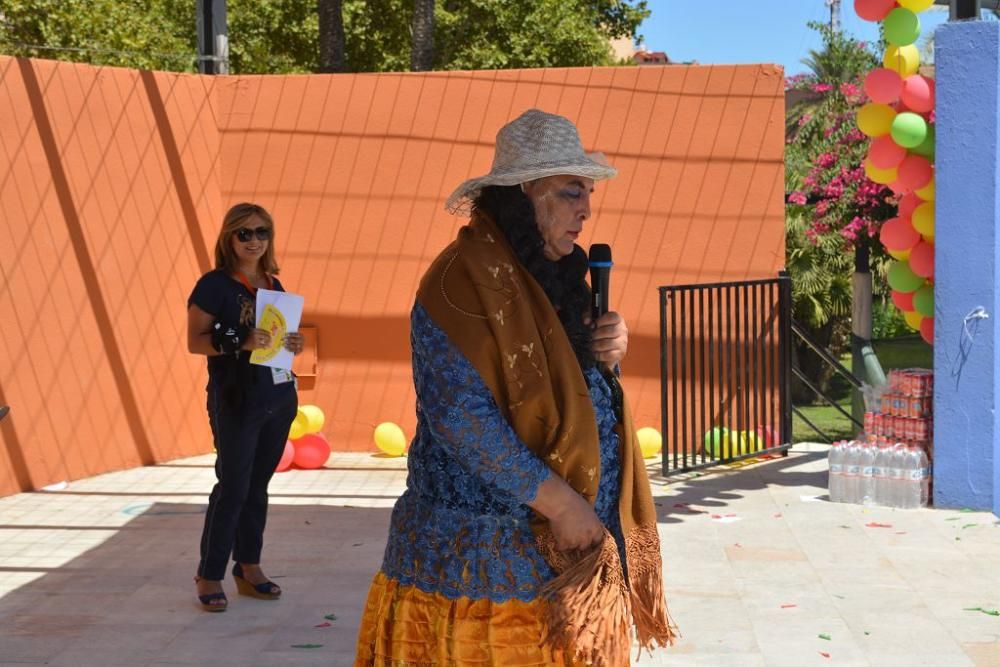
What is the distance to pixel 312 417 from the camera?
852cm

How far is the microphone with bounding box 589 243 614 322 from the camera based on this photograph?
9.17 feet

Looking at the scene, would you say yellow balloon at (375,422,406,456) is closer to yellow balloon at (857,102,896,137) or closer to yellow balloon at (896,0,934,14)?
yellow balloon at (857,102,896,137)

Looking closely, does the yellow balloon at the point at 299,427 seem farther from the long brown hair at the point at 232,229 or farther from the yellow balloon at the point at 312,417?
the long brown hair at the point at 232,229

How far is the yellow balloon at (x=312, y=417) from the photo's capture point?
8477 millimetres

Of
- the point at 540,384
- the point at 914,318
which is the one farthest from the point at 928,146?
the point at 540,384

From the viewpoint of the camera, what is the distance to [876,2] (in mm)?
6945

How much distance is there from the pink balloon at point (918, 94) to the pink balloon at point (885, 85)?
0.04m

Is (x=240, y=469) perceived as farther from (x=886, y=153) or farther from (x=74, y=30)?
(x=74, y=30)

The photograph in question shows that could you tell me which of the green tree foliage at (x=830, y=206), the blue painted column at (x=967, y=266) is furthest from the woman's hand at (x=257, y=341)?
the green tree foliage at (x=830, y=206)

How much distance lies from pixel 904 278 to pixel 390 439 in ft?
11.8

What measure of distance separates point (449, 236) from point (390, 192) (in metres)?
0.53

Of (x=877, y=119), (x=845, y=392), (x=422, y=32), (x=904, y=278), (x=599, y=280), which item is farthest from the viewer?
(x=845, y=392)

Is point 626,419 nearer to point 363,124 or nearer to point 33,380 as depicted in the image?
point 33,380

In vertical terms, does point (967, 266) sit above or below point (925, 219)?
below
